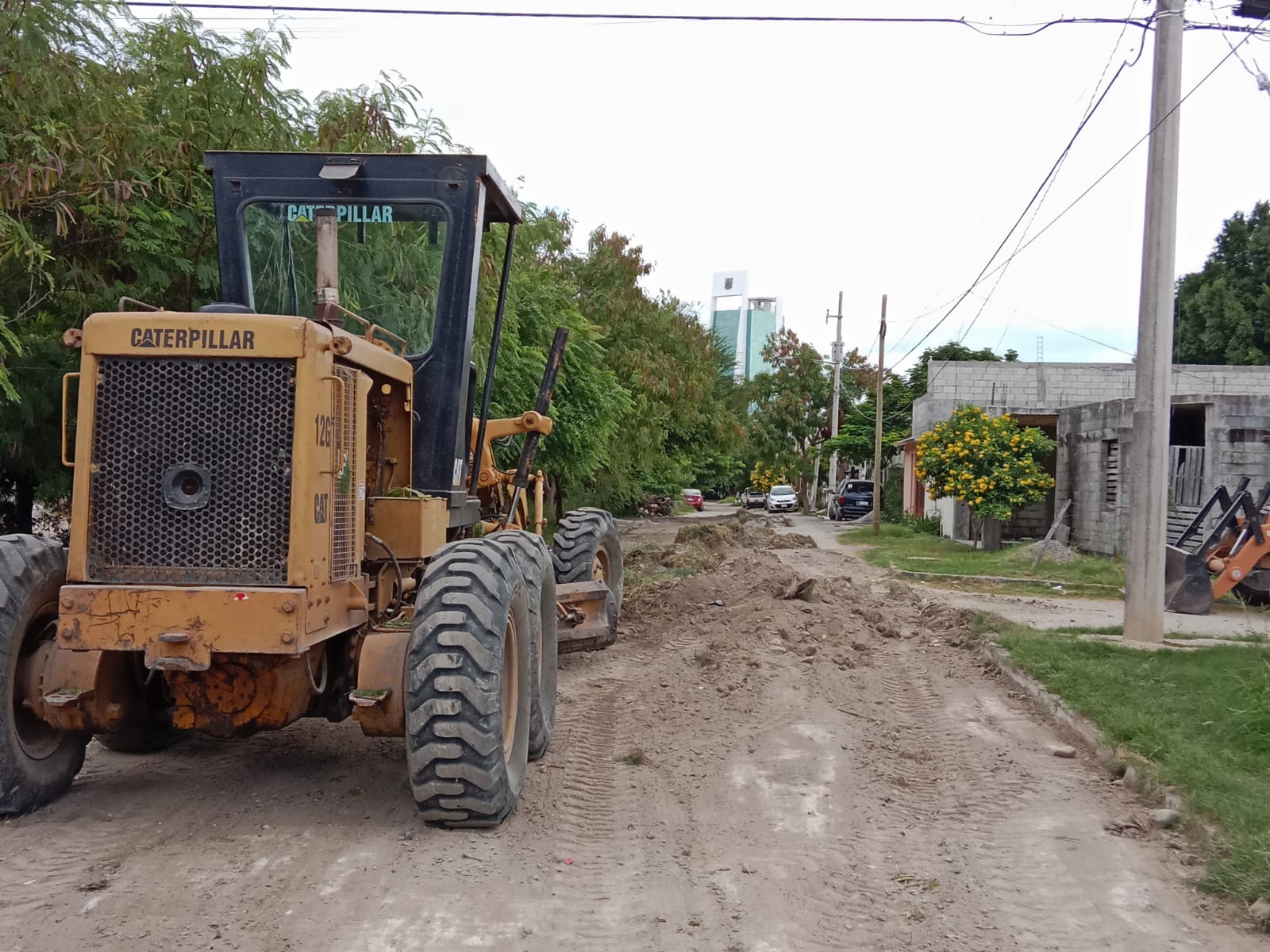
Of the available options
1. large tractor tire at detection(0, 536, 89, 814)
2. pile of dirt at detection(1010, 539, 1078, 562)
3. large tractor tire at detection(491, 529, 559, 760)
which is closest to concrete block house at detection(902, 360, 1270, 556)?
pile of dirt at detection(1010, 539, 1078, 562)

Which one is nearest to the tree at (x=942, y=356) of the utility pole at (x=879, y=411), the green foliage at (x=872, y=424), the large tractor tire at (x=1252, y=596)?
the green foliage at (x=872, y=424)

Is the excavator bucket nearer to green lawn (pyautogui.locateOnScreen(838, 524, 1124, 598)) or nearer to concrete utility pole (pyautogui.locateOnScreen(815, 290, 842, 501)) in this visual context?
green lawn (pyautogui.locateOnScreen(838, 524, 1124, 598))

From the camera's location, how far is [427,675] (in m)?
4.84

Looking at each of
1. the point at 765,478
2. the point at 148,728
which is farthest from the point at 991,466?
the point at 765,478

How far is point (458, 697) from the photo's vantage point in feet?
15.9

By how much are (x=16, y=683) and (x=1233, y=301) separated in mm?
43591

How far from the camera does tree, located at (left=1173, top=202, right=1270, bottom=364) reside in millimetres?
40094

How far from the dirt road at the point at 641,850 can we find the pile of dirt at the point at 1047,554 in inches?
497

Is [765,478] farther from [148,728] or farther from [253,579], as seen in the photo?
[253,579]

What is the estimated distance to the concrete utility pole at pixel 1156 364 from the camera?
10797 mm

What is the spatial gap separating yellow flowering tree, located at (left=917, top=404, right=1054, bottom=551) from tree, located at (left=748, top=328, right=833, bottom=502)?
31679 millimetres

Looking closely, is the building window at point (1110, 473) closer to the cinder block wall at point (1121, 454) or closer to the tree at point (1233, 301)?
the cinder block wall at point (1121, 454)

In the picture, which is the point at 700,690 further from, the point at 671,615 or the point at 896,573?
the point at 896,573

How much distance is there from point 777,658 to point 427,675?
5045 millimetres
